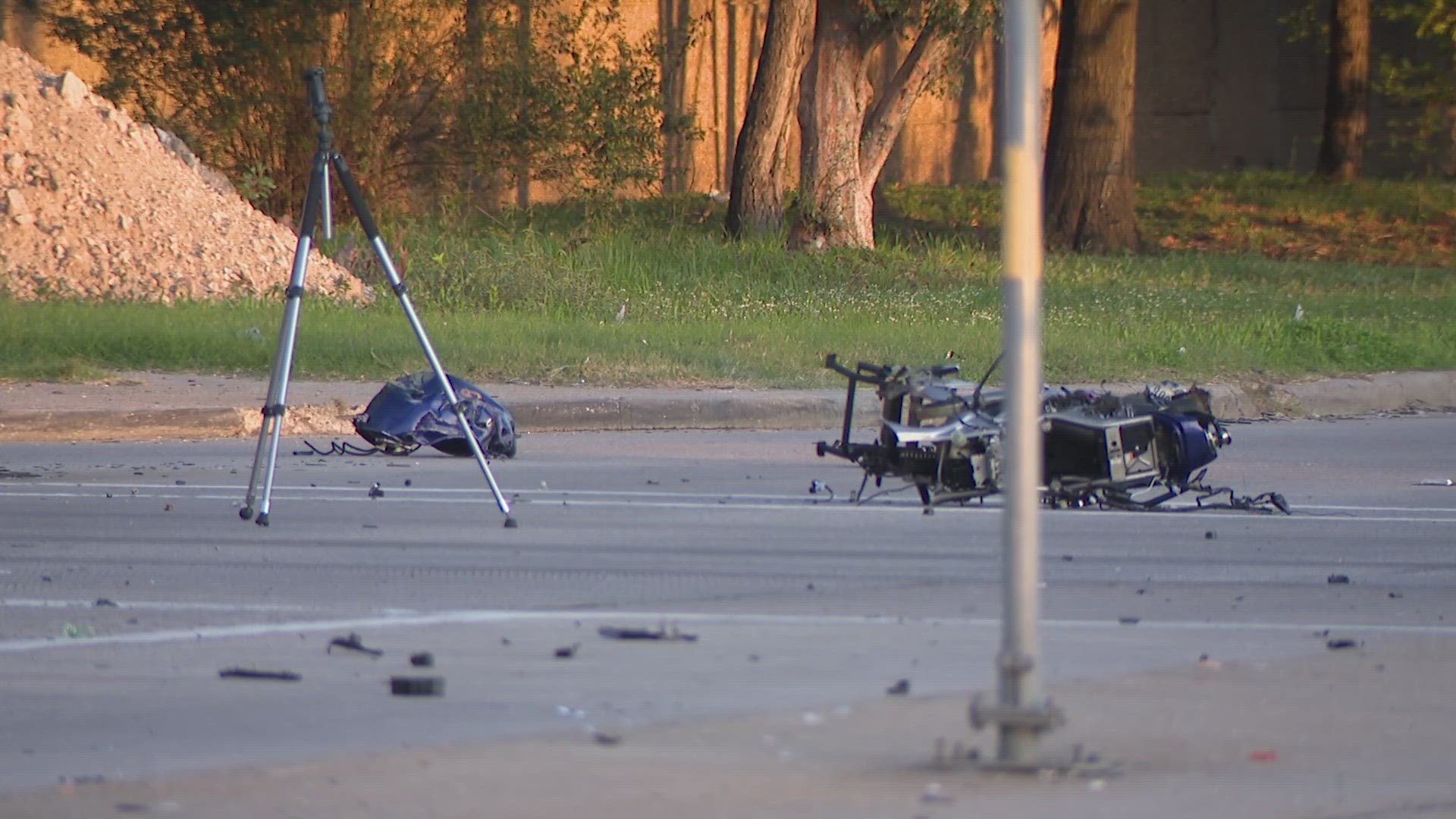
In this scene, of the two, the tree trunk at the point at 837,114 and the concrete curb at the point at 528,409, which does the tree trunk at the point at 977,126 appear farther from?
the concrete curb at the point at 528,409

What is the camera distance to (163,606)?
7.41 meters

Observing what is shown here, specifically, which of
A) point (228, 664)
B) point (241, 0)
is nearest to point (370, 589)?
point (228, 664)

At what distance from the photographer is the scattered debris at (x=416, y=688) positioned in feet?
19.6

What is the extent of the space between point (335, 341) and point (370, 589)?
766cm

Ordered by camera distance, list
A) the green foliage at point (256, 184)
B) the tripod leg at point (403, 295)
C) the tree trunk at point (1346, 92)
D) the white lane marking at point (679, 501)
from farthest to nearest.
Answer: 1. the tree trunk at point (1346, 92)
2. the green foliage at point (256, 184)
3. the white lane marking at point (679, 501)
4. the tripod leg at point (403, 295)

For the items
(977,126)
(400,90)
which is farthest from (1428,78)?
(400,90)

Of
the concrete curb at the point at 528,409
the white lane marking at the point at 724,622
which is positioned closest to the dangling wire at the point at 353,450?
the concrete curb at the point at 528,409

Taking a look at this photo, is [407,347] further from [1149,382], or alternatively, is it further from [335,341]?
[1149,382]

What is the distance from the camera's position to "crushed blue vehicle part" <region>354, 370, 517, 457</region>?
11.6 meters

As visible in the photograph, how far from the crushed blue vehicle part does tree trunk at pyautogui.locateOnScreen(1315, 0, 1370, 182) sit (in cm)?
2346

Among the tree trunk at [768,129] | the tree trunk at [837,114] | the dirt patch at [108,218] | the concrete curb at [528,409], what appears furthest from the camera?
the tree trunk at [768,129]

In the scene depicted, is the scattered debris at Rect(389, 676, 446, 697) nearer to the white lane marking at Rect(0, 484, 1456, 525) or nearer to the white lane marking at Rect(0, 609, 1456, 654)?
the white lane marking at Rect(0, 609, 1456, 654)

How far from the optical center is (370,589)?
779cm

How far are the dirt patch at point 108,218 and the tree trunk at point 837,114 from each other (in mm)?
6059
